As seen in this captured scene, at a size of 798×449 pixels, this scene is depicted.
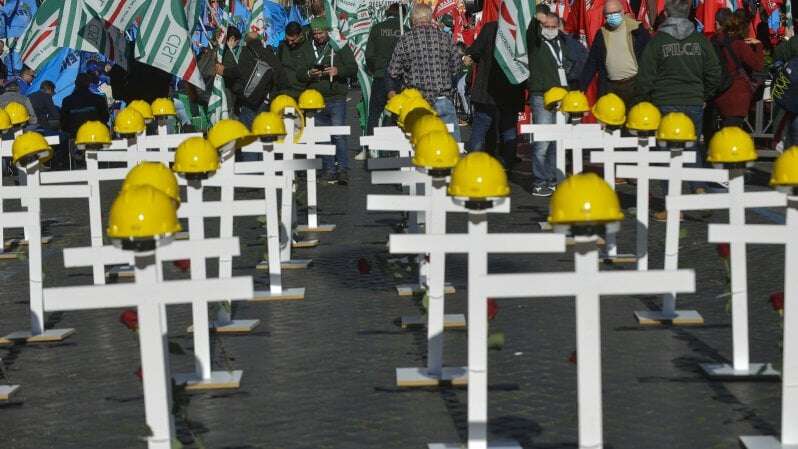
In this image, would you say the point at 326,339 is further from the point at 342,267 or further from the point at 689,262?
the point at 689,262

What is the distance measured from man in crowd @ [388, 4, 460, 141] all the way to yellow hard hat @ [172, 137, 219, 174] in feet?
28.4

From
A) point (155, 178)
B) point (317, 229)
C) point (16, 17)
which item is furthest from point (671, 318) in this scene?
point (16, 17)

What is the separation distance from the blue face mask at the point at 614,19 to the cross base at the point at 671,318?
7167 millimetres

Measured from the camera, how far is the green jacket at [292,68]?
19156mm

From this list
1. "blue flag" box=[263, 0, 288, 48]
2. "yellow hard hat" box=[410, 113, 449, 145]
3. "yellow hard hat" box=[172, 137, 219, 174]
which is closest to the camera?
"yellow hard hat" box=[172, 137, 219, 174]

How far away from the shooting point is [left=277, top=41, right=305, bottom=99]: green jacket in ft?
62.8

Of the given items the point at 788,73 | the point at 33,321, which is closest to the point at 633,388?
the point at 33,321

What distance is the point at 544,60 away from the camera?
17344mm

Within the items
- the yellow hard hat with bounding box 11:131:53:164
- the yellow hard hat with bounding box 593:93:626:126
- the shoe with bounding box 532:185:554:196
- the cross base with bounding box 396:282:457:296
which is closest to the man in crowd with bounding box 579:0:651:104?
the shoe with bounding box 532:185:554:196

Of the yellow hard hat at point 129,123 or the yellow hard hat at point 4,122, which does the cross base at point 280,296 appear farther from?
the yellow hard hat at point 4,122

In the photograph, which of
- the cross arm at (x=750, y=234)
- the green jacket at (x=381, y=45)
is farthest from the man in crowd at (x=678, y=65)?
the cross arm at (x=750, y=234)

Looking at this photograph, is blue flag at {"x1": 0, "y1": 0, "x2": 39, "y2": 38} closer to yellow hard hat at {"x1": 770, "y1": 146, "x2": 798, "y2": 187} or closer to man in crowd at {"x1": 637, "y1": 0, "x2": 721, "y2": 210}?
man in crowd at {"x1": 637, "y1": 0, "x2": 721, "y2": 210}

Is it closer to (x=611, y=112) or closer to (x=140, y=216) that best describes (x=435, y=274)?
(x=140, y=216)

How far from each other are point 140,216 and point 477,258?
1740 millimetres
